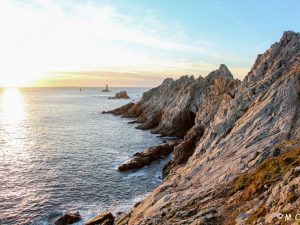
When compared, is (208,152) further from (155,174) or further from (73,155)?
(73,155)

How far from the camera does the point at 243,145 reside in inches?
1078

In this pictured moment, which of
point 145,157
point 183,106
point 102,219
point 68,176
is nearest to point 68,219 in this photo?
point 102,219

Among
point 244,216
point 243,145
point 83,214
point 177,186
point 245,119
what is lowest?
point 83,214

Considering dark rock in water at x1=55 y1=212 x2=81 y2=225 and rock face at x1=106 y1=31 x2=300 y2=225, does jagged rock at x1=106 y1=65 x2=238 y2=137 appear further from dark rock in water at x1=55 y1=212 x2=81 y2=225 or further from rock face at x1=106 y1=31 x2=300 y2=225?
dark rock in water at x1=55 y1=212 x2=81 y2=225

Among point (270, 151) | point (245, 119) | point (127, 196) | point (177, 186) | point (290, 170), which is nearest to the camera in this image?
point (290, 170)

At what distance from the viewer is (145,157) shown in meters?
52.8

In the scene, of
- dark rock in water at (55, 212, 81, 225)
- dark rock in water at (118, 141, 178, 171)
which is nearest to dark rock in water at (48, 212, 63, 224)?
dark rock in water at (55, 212, 81, 225)

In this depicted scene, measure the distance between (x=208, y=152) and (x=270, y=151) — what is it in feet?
29.8

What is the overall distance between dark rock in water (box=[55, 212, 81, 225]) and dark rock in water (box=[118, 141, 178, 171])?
16.8 metres

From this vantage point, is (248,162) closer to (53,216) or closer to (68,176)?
(53,216)

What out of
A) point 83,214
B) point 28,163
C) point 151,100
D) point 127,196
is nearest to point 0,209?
point 83,214

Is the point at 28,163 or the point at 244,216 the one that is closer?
the point at 244,216

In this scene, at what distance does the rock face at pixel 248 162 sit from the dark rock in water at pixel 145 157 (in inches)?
235

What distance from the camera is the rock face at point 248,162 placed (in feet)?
60.0
